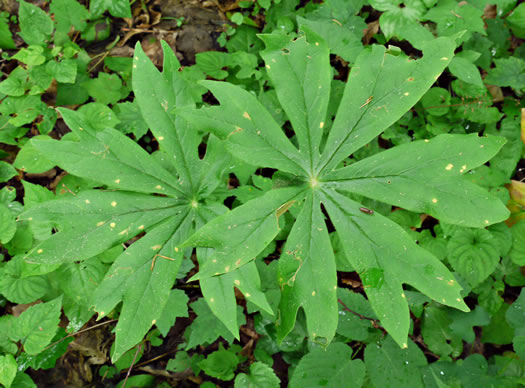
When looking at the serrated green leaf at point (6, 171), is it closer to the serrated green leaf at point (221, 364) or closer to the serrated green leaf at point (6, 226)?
the serrated green leaf at point (6, 226)

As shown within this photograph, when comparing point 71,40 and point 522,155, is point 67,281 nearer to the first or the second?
point 71,40

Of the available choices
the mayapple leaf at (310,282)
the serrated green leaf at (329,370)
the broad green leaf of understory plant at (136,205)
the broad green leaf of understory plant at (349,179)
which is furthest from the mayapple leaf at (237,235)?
the serrated green leaf at (329,370)

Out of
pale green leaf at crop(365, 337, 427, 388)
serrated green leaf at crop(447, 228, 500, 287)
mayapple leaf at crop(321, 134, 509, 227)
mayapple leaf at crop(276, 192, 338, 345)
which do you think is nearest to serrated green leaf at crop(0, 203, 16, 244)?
mayapple leaf at crop(276, 192, 338, 345)

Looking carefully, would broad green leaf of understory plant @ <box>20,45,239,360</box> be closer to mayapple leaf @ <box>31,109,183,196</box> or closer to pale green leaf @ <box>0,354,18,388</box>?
mayapple leaf @ <box>31,109,183,196</box>

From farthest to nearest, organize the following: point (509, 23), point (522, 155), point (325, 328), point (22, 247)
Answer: point (509, 23), point (522, 155), point (22, 247), point (325, 328)

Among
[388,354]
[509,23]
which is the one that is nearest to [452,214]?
[388,354]
